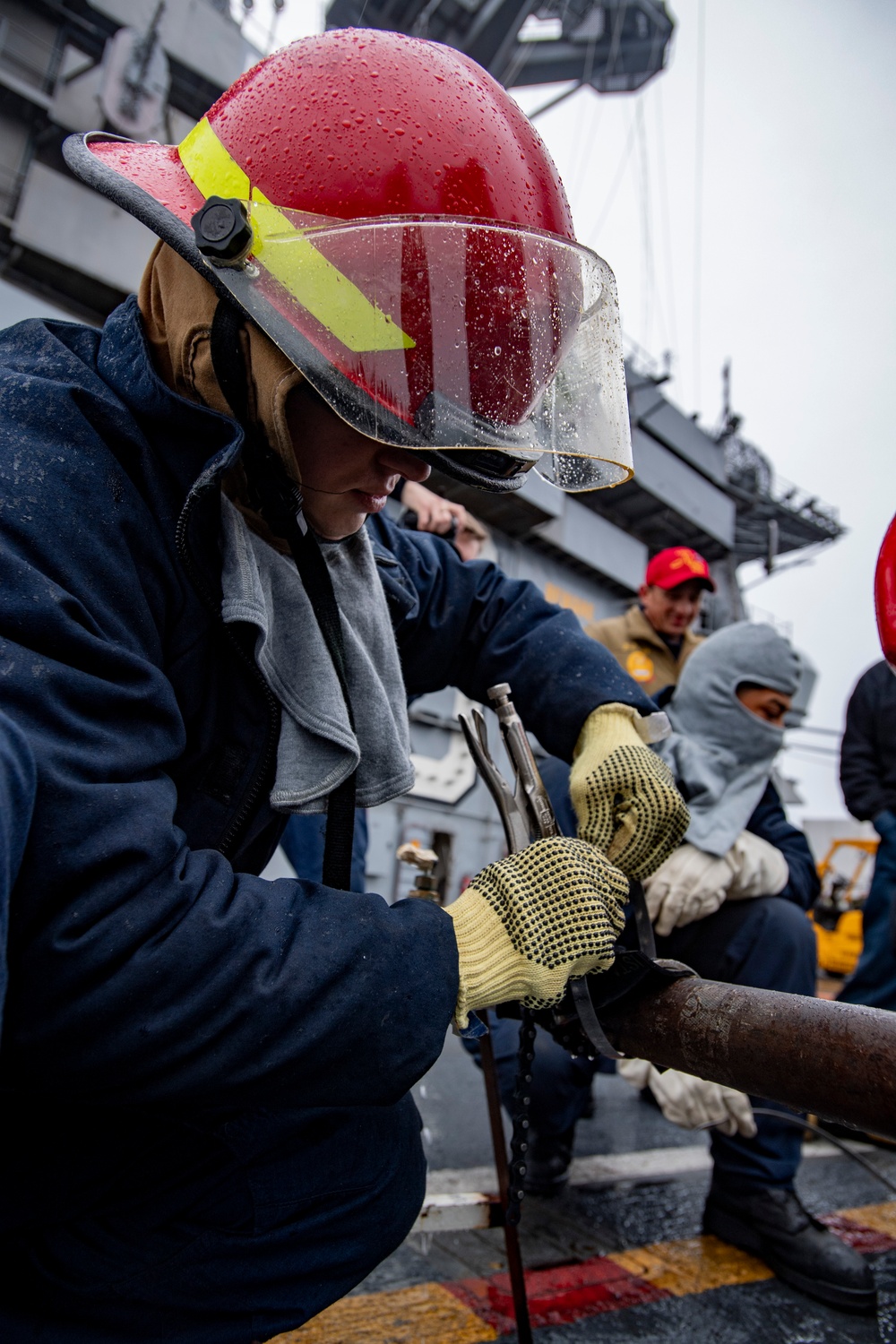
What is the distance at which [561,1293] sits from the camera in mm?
1738

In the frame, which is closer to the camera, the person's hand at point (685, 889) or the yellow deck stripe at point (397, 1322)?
the yellow deck stripe at point (397, 1322)

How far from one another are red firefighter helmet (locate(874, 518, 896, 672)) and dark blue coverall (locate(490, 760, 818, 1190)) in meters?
1.31

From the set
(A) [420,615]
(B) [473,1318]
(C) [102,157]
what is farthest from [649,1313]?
(C) [102,157]

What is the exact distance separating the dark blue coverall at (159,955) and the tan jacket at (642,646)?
3.28 m

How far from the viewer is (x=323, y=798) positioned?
3.82 ft

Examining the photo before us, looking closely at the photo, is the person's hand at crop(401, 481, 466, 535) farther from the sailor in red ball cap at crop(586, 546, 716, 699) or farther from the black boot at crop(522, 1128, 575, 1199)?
the black boot at crop(522, 1128, 575, 1199)

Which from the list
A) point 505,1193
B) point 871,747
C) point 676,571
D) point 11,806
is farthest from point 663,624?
point 11,806

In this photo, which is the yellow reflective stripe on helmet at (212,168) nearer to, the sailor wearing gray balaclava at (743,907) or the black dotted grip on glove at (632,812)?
the black dotted grip on glove at (632,812)

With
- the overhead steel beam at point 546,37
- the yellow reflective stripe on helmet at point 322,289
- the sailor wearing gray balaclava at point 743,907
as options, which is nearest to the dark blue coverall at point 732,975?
the sailor wearing gray balaclava at point 743,907

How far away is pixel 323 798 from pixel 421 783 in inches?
293

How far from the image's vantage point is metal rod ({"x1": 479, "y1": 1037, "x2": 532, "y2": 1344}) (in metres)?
1.28

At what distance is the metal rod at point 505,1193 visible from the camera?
4.20 ft

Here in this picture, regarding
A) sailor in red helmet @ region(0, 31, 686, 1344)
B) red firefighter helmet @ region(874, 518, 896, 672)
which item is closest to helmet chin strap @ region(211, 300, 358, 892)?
sailor in red helmet @ region(0, 31, 686, 1344)

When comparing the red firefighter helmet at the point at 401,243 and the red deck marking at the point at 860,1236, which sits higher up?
the red firefighter helmet at the point at 401,243
